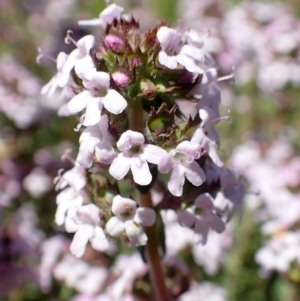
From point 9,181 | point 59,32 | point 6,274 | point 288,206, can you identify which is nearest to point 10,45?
point 59,32

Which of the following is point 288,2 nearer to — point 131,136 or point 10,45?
point 10,45

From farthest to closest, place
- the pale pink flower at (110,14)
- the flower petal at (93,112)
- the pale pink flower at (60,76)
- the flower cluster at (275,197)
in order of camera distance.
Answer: the flower cluster at (275,197) < the pale pink flower at (110,14) < the pale pink flower at (60,76) < the flower petal at (93,112)

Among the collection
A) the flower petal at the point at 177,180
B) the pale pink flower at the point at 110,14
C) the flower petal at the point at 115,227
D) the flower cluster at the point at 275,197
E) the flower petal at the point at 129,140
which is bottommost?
the flower cluster at the point at 275,197

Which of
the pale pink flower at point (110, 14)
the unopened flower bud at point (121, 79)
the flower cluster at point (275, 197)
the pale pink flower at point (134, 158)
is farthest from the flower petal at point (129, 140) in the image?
the flower cluster at point (275, 197)

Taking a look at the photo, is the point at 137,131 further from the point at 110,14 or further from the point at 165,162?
the point at 110,14

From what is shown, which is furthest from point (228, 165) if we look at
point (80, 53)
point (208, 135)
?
point (80, 53)

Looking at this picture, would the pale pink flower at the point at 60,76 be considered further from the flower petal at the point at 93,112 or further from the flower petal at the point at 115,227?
the flower petal at the point at 115,227
